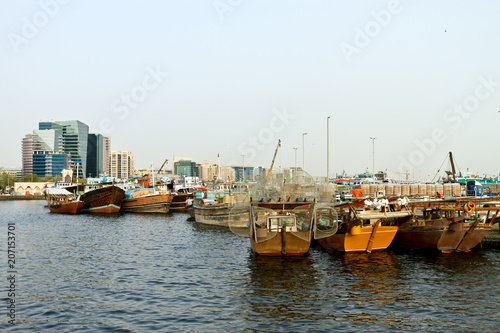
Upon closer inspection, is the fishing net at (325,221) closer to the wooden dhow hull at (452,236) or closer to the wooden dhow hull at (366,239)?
the wooden dhow hull at (366,239)

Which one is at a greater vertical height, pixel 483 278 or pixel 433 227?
pixel 433 227

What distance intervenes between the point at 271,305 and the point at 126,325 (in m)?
6.98

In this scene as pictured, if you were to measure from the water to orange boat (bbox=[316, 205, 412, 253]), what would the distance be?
749 mm

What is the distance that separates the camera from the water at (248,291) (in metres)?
19.9

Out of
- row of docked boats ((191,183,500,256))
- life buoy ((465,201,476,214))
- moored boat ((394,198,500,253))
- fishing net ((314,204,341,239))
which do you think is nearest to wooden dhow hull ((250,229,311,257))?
row of docked boats ((191,183,500,256))

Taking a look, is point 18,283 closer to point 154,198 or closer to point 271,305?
point 271,305

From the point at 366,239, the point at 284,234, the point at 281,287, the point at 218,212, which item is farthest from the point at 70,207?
→ the point at 281,287

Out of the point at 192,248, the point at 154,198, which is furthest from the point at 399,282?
the point at 154,198

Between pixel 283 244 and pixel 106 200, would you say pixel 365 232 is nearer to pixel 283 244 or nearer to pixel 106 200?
pixel 283 244

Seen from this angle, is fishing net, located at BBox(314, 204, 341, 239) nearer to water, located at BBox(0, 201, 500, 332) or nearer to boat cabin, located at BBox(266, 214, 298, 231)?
boat cabin, located at BBox(266, 214, 298, 231)

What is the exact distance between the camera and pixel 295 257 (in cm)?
3512

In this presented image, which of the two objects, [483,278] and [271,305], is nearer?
[271,305]

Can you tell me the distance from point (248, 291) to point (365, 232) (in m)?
13.9

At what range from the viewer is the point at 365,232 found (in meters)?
35.8
